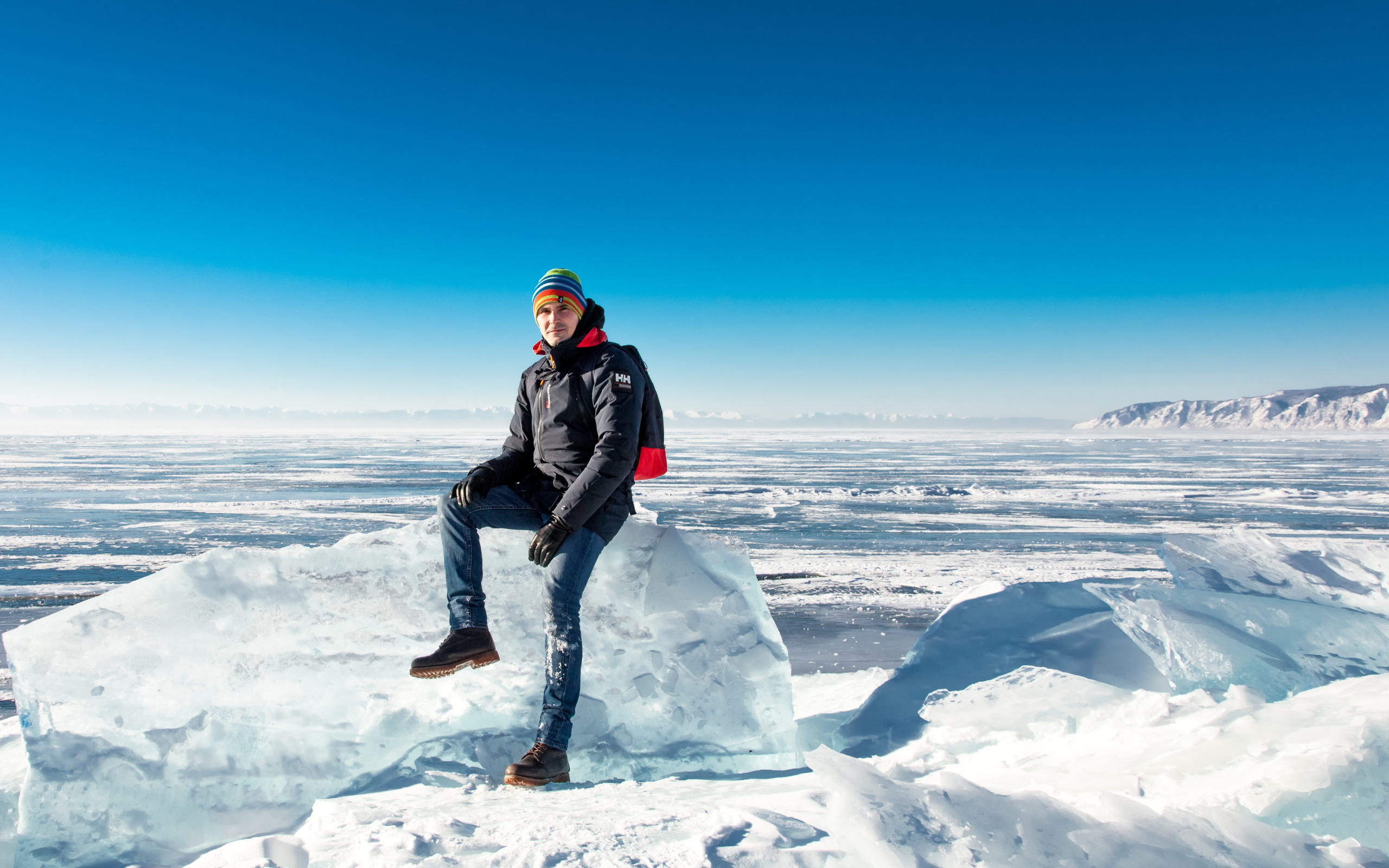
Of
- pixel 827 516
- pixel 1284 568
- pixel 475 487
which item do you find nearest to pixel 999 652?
pixel 1284 568

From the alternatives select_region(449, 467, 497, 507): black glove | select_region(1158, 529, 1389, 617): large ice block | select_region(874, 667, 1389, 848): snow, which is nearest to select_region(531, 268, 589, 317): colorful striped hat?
select_region(449, 467, 497, 507): black glove

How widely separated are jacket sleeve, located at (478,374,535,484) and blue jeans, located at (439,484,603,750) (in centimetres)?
13

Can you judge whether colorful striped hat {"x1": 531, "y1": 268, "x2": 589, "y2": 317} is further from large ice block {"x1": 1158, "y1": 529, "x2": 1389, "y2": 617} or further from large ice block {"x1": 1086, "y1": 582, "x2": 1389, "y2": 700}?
large ice block {"x1": 1158, "y1": 529, "x2": 1389, "y2": 617}

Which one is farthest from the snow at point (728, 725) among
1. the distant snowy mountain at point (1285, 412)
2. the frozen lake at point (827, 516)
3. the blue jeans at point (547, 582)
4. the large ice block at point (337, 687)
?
the distant snowy mountain at point (1285, 412)

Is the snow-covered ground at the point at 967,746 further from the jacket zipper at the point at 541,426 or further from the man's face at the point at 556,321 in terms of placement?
the man's face at the point at 556,321

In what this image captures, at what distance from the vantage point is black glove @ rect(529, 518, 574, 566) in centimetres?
204

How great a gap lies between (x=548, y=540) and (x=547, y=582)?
143 mm

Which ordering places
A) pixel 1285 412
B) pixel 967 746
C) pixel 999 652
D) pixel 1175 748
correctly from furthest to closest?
1. pixel 1285 412
2. pixel 999 652
3. pixel 967 746
4. pixel 1175 748

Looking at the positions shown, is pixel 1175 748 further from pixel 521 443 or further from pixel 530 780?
pixel 521 443

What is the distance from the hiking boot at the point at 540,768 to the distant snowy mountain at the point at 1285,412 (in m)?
119

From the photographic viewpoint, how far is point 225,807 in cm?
185

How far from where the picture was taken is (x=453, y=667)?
211cm

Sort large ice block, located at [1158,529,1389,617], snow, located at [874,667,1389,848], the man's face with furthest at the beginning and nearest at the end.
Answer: large ice block, located at [1158,529,1389,617] → the man's face → snow, located at [874,667,1389,848]

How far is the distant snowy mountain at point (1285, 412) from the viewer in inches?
3782
